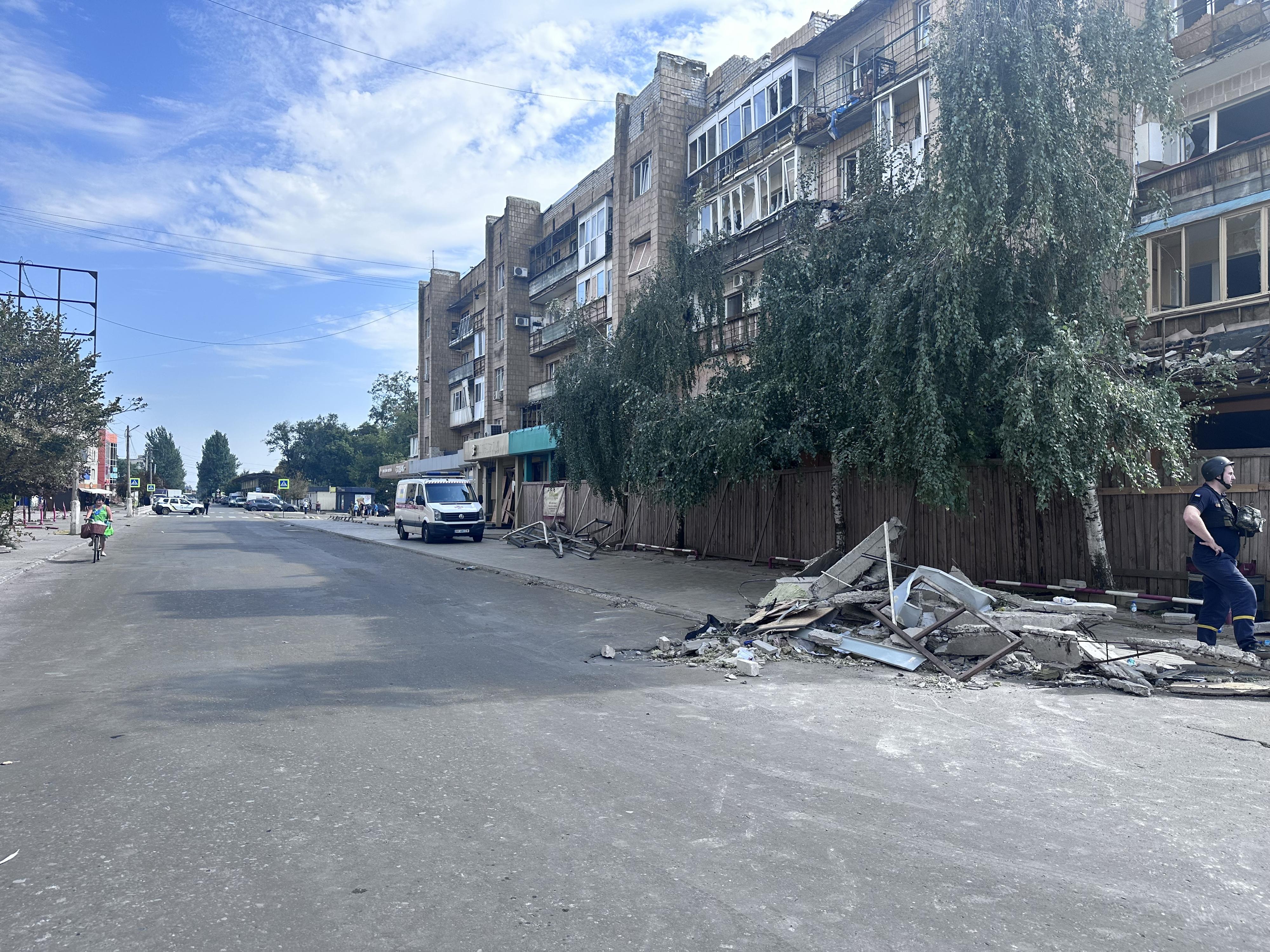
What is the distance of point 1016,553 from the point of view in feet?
40.7

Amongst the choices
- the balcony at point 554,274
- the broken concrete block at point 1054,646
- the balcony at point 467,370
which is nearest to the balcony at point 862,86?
the broken concrete block at point 1054,646

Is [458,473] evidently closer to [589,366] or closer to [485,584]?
[589,366]

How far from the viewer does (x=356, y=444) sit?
8869 centimetres

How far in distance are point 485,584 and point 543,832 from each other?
12.7 m

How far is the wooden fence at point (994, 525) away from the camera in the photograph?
10.6 meters

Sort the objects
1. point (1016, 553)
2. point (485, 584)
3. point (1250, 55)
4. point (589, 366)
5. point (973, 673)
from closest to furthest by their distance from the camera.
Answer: point (973, 673), point (1016, 553), point (1250, 55), point (485, 584), point (589, 366)

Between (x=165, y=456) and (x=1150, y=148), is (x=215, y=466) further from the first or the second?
(x=1150, y=148)

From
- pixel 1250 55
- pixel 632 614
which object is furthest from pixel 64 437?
pixel 1250 55

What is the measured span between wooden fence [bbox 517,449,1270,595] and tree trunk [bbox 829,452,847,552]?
0.76 ft

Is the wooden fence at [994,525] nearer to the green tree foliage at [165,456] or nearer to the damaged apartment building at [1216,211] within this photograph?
the damaged apartment building at [1216,211]

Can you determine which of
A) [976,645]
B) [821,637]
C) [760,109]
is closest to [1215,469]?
[976,645]

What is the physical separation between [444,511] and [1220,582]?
2363cm

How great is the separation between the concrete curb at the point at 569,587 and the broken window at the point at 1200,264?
1062 centimetres

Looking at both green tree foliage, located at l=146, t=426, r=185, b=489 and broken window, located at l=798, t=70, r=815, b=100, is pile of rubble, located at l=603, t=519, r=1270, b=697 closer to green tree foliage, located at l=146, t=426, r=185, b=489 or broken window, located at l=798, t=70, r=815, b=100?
broken window, located at l=798, t=70, r=815, b=100
